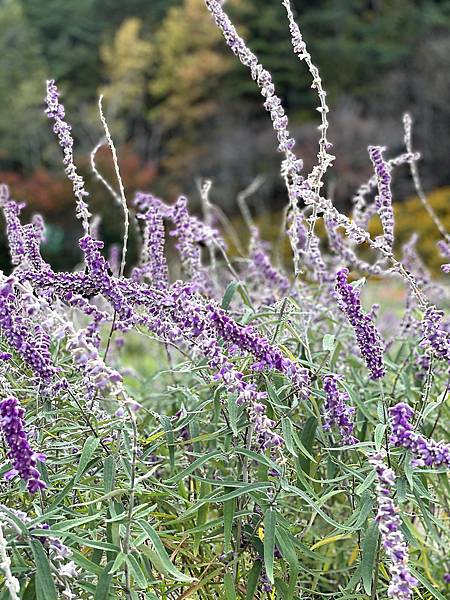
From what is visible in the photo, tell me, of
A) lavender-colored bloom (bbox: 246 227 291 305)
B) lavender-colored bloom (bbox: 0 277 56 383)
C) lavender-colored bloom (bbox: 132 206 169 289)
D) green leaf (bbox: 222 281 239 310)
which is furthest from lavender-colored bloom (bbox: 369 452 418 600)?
lavender-colored bloom (bbox: 246 227 291 305)

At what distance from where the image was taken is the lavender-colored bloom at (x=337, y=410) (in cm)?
183

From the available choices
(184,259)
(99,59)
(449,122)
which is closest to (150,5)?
(99,59)

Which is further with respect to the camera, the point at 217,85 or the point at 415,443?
the point at 217,85

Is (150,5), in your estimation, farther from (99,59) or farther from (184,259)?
(184,259)

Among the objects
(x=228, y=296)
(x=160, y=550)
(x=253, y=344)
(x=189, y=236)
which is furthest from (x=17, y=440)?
(x=189, y=236)

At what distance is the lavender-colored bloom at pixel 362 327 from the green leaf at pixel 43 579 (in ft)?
2.30

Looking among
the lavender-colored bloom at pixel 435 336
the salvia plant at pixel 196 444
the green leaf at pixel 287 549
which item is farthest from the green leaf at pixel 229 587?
the lavender-colored bloom at pixel 435 336

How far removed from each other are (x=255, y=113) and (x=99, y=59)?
318 inches

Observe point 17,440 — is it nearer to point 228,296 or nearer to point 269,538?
point 269,538

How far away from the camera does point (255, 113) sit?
35031 mm

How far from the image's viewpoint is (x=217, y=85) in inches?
1395

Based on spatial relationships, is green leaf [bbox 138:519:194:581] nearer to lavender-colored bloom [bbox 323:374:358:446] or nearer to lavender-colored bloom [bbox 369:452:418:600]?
lavender-colored bloom [bbox 369:452:418:600]

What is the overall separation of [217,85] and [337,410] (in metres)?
34.7

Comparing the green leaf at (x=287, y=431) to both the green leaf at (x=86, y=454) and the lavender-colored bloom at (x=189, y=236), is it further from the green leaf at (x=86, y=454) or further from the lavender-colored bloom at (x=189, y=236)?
the lavender-colored bloom at (x=189, y=236)
